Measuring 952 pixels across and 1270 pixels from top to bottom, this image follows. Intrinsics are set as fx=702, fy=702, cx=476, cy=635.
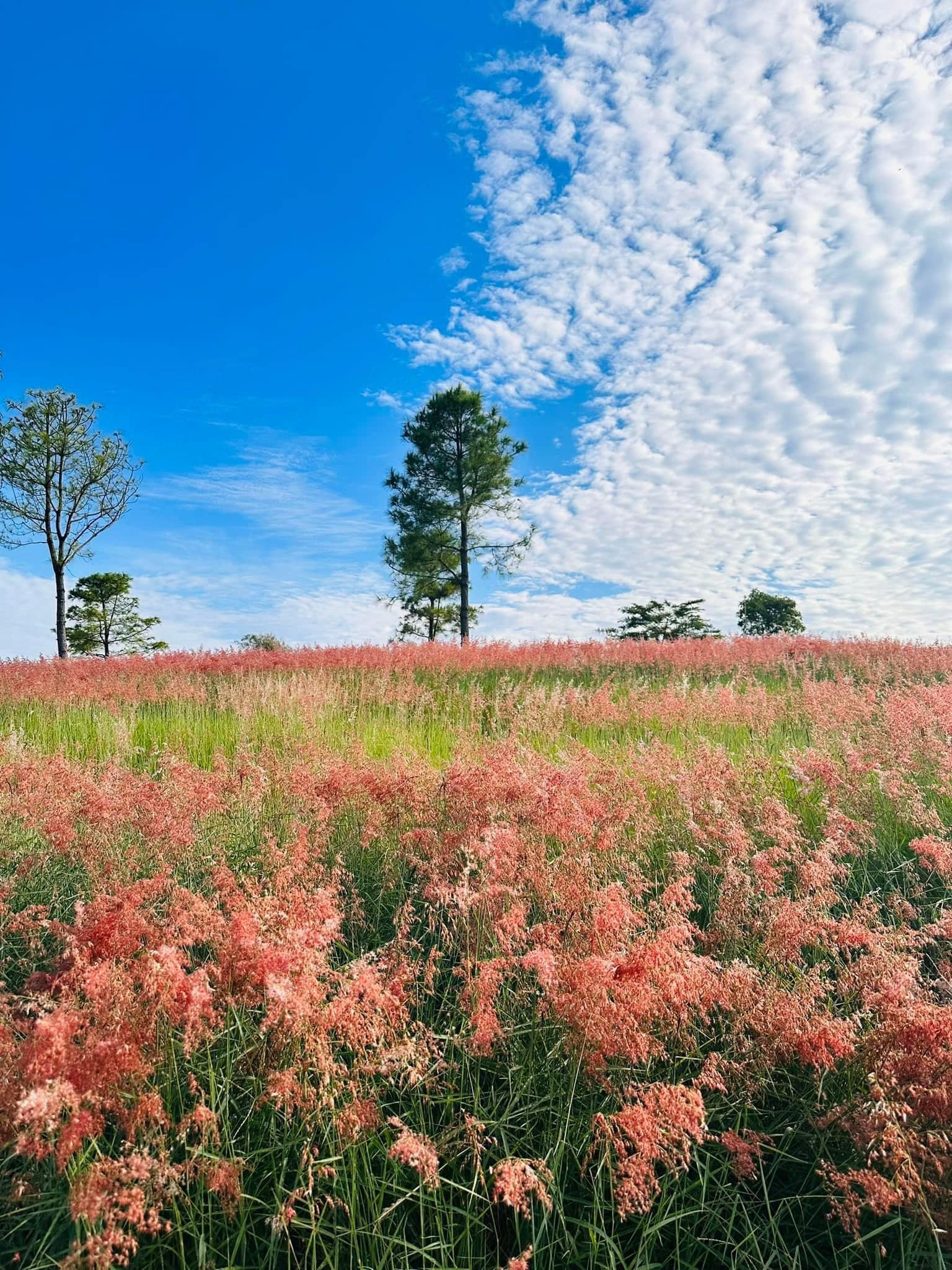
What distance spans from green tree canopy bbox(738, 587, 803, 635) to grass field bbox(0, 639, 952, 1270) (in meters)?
30.0

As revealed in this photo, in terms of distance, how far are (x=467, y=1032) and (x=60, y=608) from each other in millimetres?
23250

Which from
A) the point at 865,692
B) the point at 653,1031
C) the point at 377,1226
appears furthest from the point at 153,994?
the point at 865,692

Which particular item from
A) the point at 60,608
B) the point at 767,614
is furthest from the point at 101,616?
the point at 767,614

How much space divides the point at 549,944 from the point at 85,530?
24062mm

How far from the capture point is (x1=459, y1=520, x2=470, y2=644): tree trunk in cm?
2466

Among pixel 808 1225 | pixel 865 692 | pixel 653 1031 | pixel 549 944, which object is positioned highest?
pixel 865 692

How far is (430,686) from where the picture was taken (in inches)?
452

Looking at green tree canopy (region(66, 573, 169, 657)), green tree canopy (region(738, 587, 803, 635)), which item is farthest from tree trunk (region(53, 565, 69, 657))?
green tree canopy (region(738, 587, 803, 635))

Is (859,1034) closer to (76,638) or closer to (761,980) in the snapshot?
(761,980)

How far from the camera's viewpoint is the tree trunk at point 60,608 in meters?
21.2

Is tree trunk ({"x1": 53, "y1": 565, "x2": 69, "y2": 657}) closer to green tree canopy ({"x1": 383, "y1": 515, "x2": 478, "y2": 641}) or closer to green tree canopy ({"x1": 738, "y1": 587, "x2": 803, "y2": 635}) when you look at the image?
green tree canopy ({"x1": 383, "y1": 515, "x2": 478, "y2": 641})

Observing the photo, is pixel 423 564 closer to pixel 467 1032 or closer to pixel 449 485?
pixel 449 485

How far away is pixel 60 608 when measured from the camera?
21.6 m

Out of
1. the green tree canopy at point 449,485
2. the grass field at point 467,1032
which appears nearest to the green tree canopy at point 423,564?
the green tree canopy at point 449,485
